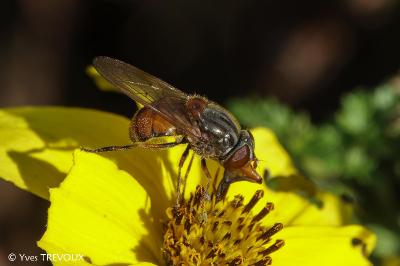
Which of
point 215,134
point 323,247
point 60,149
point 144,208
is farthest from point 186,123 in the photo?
point 323,247

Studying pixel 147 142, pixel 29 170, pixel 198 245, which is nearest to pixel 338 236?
pixel 198 245

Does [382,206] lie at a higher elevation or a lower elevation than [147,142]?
higher

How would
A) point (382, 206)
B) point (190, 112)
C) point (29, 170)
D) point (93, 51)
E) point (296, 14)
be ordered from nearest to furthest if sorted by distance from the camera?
point (190, 112) → point (29, 170) → point (382, 206) → point (93, 51) → point (296, 14)

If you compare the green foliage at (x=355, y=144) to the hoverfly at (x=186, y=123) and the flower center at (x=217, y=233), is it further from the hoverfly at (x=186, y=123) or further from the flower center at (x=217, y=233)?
the hoverfly at (x=186, y=123)

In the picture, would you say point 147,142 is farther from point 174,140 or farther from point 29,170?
point 29,170

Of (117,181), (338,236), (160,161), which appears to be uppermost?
(338,236)

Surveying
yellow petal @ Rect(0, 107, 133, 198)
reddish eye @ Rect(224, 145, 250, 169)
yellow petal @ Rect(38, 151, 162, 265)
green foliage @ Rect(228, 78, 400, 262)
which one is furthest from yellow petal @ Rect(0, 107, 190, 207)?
green foliage @ Rect(228, 78, 400, 262)

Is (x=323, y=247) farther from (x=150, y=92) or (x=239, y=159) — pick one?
(x=150, y=92)
